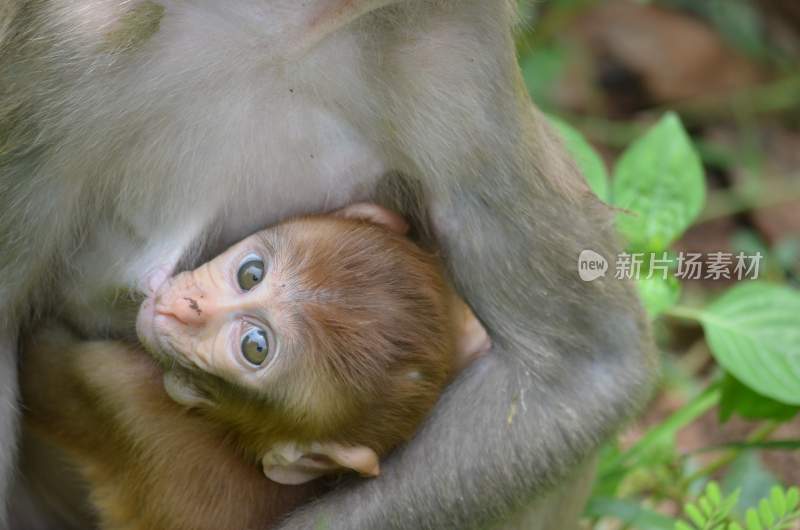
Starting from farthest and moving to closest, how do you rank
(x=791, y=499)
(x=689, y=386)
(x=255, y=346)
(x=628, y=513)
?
(x=689, y=386) → (x=628, y=513) → (x=791, y=499) → (x=255, y=346)

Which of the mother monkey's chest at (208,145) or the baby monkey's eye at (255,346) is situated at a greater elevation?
the mother monkey's chest at (208,145)

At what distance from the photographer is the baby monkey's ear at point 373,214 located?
113 inches

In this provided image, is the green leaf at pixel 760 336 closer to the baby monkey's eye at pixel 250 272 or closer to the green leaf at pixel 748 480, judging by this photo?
the green leaf at pixel 748 480

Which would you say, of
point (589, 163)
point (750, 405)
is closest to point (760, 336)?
point (750, 405)

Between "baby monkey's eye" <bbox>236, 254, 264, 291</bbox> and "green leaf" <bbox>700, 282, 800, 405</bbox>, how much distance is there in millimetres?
1294

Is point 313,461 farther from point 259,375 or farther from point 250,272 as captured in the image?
point 250,272

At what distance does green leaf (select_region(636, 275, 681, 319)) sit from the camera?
352 cm

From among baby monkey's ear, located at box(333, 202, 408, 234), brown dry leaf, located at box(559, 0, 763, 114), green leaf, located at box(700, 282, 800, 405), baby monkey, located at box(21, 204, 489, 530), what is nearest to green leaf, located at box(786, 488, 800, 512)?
green leaf, located at box(700, 282, 800, 405)

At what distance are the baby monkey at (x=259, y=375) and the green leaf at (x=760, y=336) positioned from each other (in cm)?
82

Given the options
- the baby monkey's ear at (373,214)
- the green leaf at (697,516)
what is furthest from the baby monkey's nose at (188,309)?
the green leaf at (697,516)

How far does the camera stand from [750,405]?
11.7 ft

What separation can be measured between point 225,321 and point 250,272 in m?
0.12

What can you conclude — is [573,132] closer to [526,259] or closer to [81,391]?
[526,259]

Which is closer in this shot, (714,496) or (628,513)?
(714,496)
